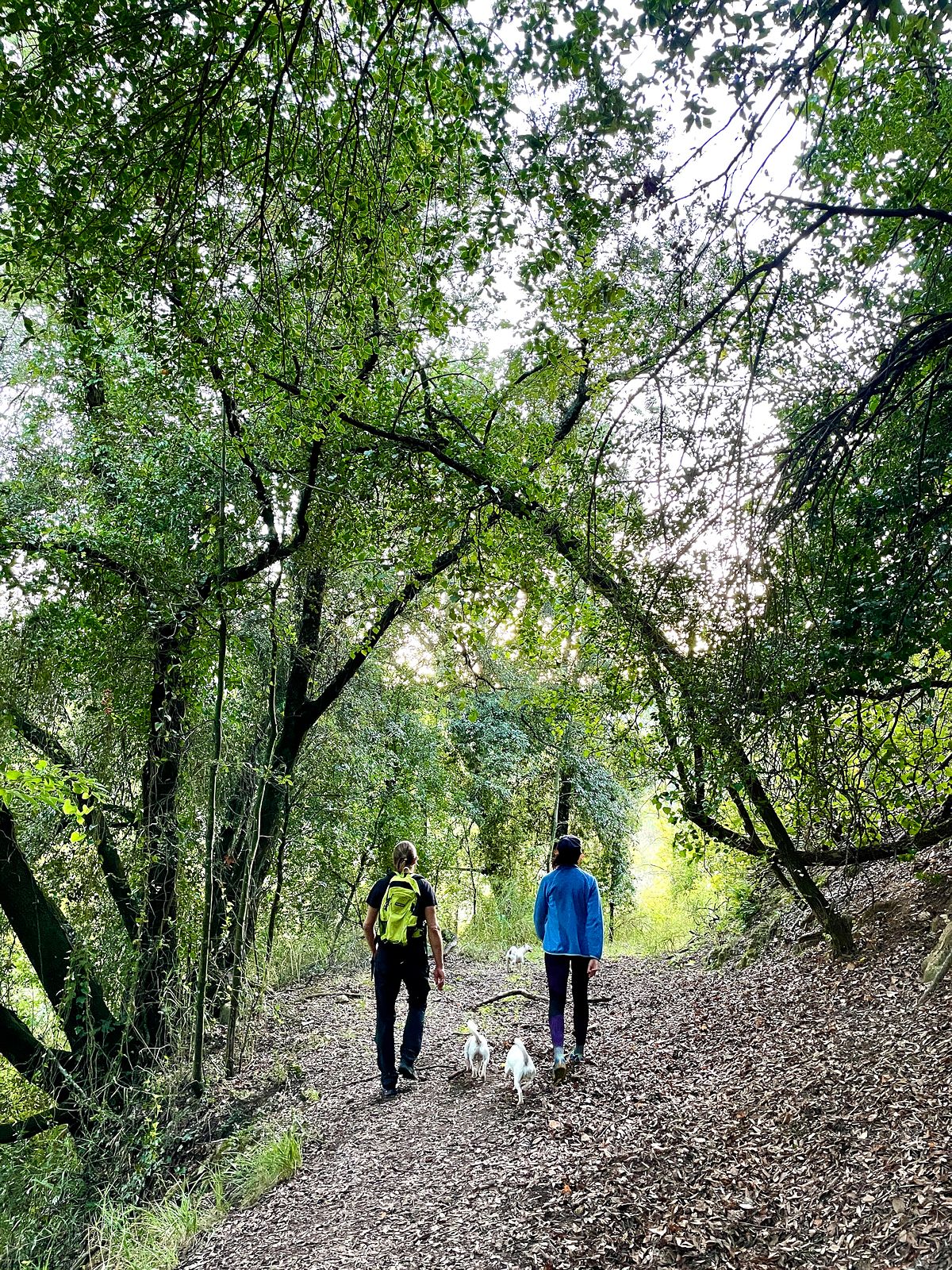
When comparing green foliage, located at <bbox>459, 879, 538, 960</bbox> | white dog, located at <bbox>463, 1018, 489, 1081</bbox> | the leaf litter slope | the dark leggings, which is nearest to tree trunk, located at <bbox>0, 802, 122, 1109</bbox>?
the leaf litter slope

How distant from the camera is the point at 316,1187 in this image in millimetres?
4645

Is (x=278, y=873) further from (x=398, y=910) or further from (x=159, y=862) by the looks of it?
(x=398, y=910)

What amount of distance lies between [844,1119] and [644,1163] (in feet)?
3.17

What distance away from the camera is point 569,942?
5137mm

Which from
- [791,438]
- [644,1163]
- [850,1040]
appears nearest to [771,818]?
[850,1040]

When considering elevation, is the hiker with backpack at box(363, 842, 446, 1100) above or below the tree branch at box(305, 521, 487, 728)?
below

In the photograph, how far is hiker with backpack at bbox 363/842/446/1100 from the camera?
18.6ft

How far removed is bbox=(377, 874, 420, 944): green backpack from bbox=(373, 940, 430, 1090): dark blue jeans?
9 cm

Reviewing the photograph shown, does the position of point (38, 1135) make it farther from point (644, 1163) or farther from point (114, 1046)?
point (644, 1163)

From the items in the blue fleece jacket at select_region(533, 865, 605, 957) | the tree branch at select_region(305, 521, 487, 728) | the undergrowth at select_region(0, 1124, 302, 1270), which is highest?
the tree branch at select_region(305, 521, 487, 728)

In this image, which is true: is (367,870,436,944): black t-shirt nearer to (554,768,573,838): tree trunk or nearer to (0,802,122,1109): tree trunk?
(0,802,122,1109): tree trunk

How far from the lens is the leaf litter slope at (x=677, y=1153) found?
2969mm

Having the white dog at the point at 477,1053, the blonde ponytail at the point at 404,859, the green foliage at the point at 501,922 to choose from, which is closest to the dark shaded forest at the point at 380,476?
the blonde ponytail at the point at 404,859

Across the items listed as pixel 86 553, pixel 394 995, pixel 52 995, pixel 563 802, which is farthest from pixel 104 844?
pixel 563 802
